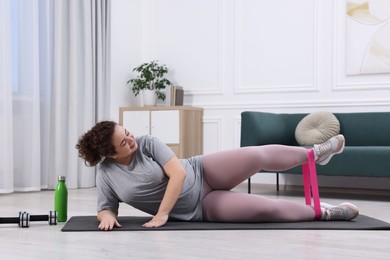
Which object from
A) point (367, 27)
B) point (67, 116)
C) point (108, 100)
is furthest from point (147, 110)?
point (367, 27)

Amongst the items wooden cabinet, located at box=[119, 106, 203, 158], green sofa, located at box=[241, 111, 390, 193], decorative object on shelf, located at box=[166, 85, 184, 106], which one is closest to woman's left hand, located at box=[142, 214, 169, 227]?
green sofa, located at box=[241, 111, 390, 193]

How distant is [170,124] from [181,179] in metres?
2.89

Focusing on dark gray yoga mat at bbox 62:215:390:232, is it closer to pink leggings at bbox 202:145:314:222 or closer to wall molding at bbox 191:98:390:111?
pink leggings at bbox 202:145:314:222

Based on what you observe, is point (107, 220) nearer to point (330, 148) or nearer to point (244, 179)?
point (244, 179)

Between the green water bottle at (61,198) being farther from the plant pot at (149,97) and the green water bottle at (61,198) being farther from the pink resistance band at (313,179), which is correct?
the plant pot at (149,97)

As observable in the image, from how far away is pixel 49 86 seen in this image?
500cm

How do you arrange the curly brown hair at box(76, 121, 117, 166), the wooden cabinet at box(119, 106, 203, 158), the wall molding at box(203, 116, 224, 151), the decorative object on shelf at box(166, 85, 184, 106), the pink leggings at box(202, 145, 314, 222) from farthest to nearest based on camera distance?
the wall molding at box(203, 116, 224, 151) < the decorative object on shelf at box(166, 85, 184, 106) < the wooden cabinet at box(119, 106, 203, 158) < the pink leggings at box(202, 145, 314, 222) < the curly brown hair at box(76, 121, 117, 166)

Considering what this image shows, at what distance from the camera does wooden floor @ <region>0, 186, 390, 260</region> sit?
2039 millimetres

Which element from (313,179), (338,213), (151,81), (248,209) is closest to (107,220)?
(248,209)

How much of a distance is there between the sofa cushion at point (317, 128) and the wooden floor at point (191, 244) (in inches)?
83.8

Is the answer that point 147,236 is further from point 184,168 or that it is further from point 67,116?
point 67,116

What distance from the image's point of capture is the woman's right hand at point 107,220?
257 cm

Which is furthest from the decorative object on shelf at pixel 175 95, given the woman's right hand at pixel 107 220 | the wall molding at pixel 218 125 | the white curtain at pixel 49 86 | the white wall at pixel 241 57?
the woman's right hand at pixel 107 220

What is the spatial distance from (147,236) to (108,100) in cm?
332
